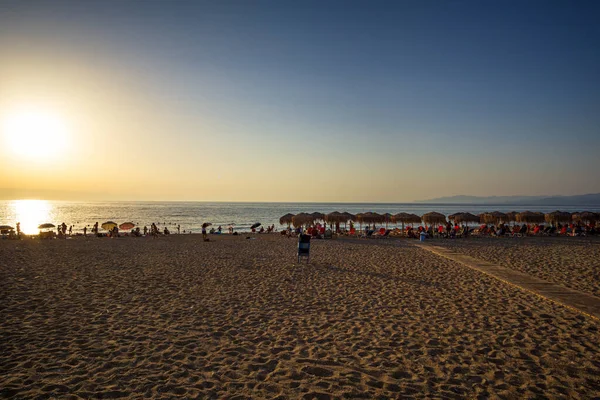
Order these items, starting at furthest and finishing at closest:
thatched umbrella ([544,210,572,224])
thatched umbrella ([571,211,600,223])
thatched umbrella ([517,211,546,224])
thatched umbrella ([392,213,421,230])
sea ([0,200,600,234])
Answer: sea ([0,200,600,234]) < thatched umbrella ([517,211,546,224]) < thatched umbrella ([544,210,572,224]) < thatched umbrella ([571,211,600,223]) < thatched umbrella ([392,213,421,230])

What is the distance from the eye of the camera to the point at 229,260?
1282cm

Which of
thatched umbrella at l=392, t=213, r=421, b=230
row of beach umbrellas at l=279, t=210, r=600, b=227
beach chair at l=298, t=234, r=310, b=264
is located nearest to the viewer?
beach chair at l=298, t=234, r=310, b=264

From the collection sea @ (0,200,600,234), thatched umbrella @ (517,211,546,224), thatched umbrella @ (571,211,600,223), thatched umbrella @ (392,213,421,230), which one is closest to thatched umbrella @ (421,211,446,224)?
thatched umbrella @ (392,213,421,230)

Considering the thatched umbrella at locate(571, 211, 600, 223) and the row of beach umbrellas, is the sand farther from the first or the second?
the thatched umbrella at locate(571, 211, 600, 223)

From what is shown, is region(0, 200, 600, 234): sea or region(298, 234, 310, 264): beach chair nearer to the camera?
region(298, 234, 310, 264): beach chair

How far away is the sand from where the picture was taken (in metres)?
3.71

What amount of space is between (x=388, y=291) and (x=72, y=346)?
653cm

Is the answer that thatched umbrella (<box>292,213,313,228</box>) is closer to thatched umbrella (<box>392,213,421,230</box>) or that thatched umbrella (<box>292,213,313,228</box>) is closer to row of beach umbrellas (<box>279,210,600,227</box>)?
row of beach umbrellas (<box>279,210,600,227</box>)

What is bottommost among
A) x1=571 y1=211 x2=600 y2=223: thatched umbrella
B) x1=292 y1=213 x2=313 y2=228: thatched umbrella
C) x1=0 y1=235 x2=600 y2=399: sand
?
x1=0 y1=235 x2=600 y2=399: sand

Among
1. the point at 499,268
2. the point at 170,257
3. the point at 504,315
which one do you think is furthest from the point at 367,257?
the point at 170,257

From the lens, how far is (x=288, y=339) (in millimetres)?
5008

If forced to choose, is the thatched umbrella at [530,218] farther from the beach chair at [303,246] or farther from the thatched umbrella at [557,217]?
the beach chair at [303,246]

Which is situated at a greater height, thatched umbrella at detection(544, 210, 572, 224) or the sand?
thatched umbrella at detection(544, 210, 572, 224)

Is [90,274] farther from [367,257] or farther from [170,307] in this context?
[367,257]
